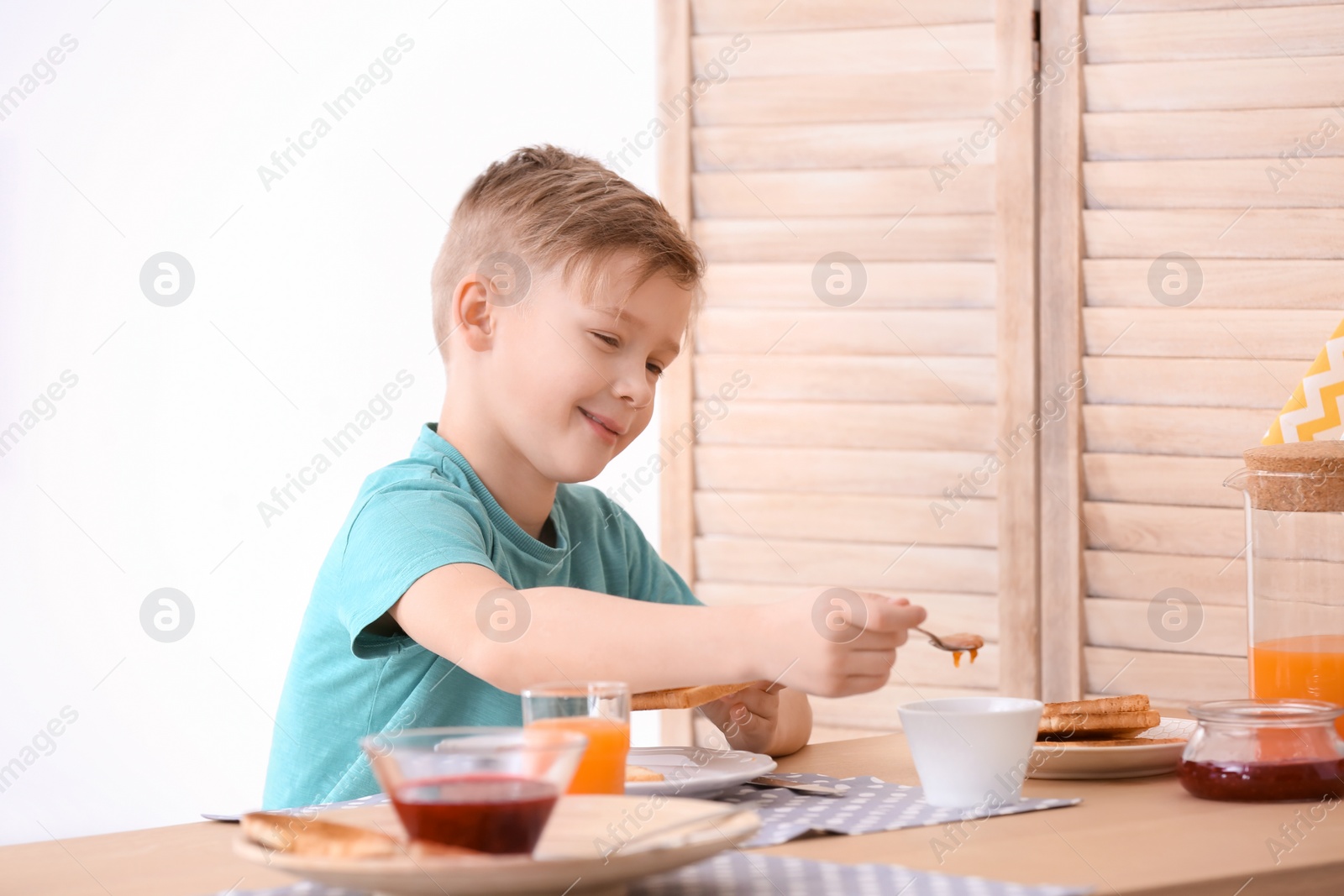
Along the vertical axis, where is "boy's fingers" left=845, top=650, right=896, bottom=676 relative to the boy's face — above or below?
below

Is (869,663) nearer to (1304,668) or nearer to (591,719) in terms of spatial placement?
(591,719)

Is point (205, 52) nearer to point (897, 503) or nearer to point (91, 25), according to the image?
point (91, 25)

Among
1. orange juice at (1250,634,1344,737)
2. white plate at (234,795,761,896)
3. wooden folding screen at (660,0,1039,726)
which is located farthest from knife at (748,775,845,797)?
wooden folding screen at (660,0,1039,726)

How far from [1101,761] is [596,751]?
365mm

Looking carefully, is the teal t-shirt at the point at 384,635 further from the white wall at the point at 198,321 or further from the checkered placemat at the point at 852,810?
A: the white wall at the point at 198,321

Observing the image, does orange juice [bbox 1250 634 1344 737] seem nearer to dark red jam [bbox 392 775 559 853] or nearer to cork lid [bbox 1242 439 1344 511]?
cork lid [bbox 1242 439 1344 511]

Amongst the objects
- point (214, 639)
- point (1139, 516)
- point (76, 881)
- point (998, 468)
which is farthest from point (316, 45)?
point (76, 881)

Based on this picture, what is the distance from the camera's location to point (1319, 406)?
1289mm

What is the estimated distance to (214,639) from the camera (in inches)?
100

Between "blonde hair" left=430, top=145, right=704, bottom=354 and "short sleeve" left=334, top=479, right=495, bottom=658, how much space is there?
0.26 metres

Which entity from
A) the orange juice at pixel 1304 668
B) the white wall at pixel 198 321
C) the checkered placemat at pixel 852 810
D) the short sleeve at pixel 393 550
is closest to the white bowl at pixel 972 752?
the checkered placemat at pixel 852 810

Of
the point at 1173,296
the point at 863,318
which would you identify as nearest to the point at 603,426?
the point at 863,318

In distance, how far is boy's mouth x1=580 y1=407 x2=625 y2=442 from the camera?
1234 millimetres

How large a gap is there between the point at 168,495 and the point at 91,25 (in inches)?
35.0
